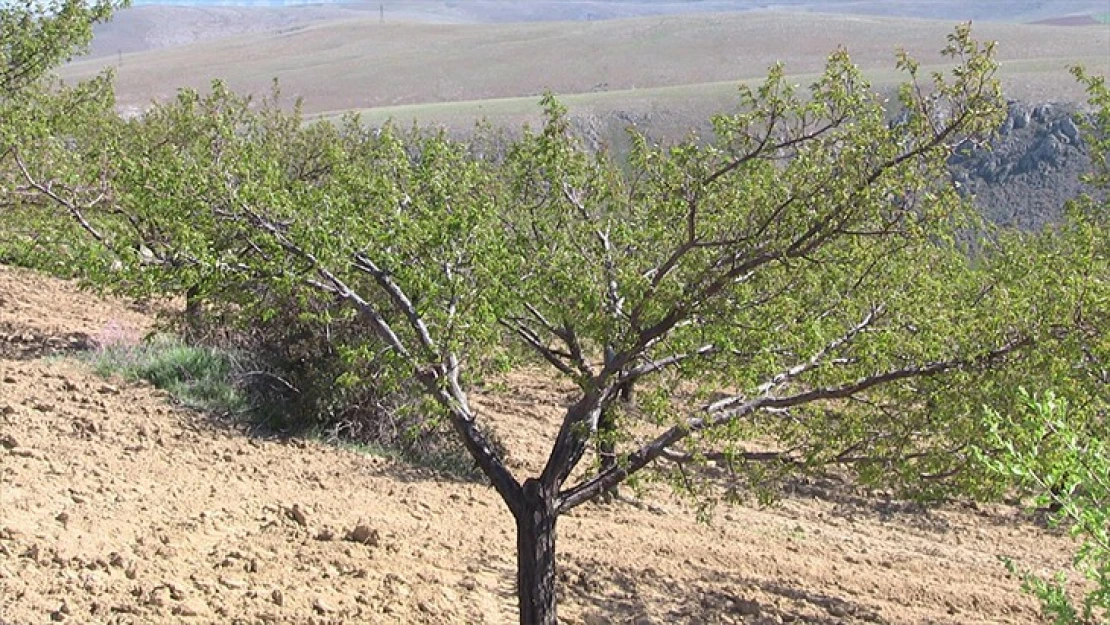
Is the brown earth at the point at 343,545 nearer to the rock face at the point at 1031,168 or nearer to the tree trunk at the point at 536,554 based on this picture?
the tree trunk at the point at 536,554

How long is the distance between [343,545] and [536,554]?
78.6 inches

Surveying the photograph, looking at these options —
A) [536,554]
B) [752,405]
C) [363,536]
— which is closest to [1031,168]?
[363,536]

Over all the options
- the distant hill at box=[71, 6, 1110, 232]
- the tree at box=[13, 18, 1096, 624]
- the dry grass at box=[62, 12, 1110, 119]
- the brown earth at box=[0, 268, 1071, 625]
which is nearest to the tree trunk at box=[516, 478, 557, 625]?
the tree at box=[13, 18, 1096, 624]

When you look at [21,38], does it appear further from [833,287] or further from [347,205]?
[833,287]

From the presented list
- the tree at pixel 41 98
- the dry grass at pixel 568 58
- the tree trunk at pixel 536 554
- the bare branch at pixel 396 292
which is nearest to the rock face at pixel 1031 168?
the dry grass at pixel 568 58

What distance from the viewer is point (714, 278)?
18.8ft

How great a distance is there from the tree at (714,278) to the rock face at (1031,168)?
44.9 meters

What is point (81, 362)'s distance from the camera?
11.0m

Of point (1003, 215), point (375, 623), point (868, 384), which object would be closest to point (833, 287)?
point (868, 384)

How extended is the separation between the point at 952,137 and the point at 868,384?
4.15ft

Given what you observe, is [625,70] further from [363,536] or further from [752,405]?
[752,405]

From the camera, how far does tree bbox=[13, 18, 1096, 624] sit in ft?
17.3

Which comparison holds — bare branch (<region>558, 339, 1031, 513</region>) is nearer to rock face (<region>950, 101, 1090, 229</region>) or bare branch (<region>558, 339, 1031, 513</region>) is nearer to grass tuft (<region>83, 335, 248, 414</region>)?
grass tuft (<region>83, 335, 248, 414</region>)

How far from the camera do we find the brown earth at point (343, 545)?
6.70 m
